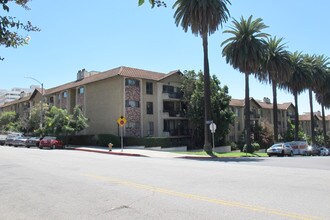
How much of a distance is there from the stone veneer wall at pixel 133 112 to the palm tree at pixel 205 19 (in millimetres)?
12634

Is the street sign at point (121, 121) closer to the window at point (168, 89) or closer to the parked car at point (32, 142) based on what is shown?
the parked car at point (32, 142)

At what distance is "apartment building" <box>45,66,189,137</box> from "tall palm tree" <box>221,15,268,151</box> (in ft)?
33.8

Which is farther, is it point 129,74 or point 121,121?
point 129,74

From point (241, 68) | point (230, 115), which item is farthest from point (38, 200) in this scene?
point (230, 115)

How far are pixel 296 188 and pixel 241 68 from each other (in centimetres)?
3412

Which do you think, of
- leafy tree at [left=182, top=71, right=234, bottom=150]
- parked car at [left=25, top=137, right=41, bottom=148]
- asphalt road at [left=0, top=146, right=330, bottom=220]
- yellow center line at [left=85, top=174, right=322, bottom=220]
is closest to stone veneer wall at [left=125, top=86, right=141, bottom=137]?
leafy tree at [left=182, top=71, right=234, bottom=150]

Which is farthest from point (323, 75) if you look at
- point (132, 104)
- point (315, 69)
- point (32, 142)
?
point (32, 142)

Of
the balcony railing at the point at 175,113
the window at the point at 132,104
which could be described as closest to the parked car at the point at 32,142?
the window at the point at 132,104

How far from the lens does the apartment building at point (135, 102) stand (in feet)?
150

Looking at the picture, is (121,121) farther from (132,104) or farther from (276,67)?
(276,67)

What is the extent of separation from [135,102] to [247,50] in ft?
Result: 52.0

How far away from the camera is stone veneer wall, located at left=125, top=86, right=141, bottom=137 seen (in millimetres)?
45500

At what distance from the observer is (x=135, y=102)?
46781 millimetres

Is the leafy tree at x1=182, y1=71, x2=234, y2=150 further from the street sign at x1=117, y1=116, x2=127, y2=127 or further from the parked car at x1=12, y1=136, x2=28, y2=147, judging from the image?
the parked car at x1=12, y1=136, x2=28, y2=147
